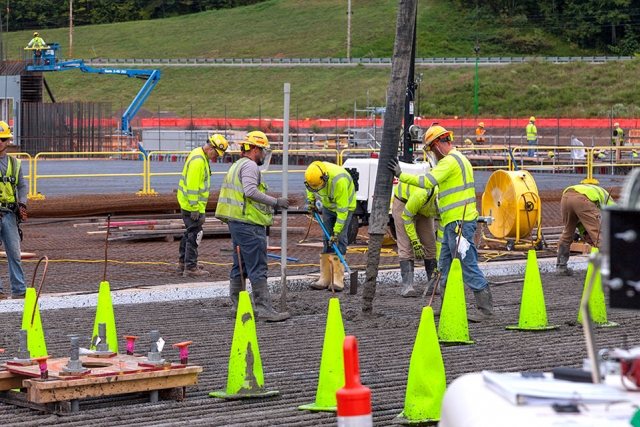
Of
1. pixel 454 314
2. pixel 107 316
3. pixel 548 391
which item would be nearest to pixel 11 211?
pixel 107 316

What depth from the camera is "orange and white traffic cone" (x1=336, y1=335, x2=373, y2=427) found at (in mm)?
4094

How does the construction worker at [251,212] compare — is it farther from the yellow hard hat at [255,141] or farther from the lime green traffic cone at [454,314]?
the lime green traffic cone at [454,314]

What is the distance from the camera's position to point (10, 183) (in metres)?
11.4

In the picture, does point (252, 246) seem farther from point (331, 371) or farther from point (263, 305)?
point (331, 371)

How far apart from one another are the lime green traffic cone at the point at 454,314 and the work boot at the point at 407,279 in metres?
2.98

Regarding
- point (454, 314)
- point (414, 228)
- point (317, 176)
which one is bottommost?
point (454, 314)

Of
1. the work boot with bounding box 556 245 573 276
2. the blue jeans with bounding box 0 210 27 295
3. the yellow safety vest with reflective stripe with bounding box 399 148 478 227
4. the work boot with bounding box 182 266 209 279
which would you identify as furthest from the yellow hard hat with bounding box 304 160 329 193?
the work boot with bounding box 556 245 573 276

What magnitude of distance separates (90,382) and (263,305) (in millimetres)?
3924

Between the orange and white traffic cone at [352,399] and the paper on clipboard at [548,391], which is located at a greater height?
the paper on clipboard at [548,391]

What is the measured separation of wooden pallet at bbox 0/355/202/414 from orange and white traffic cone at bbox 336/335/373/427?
123 inches

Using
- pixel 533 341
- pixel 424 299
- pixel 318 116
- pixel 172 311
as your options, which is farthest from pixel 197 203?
pixel 318 116

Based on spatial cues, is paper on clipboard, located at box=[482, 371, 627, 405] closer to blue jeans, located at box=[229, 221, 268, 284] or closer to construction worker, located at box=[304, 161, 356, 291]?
blue jeans, located at box=[229, 221, 268, 284]

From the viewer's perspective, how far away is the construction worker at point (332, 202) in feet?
40.1

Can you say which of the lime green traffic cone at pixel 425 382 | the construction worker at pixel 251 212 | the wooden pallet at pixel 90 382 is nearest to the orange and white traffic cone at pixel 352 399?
the lime green traffic cone at pixel 425 382
